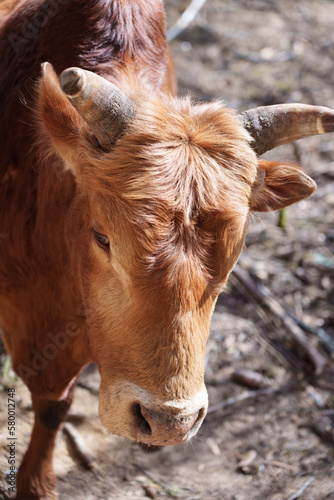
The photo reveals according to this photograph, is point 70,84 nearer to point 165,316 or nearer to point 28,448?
point 165,316

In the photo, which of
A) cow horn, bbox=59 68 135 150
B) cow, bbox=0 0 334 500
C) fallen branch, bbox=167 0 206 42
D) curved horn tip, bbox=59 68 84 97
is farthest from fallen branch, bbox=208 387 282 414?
fallen branch, bbox=167 0 206 42

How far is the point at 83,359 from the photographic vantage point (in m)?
3.92

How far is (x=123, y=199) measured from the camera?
2869mm

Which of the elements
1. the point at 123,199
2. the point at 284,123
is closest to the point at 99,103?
the point at 123,199

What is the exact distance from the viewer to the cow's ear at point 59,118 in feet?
10.1

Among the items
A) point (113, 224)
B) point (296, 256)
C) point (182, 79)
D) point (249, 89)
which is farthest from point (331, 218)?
point (113, 224)

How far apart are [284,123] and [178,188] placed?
764 mm

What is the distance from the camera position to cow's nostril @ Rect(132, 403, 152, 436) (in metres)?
2.79

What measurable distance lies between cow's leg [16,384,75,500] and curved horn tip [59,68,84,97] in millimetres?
2552

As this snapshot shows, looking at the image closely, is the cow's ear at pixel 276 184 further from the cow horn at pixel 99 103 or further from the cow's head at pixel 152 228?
the cow horn at pixel 99 103

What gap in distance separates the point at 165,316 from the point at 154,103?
114 cm

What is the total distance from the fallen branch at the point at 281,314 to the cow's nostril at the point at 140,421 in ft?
10.5

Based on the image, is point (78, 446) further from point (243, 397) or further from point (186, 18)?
point (186, 18)

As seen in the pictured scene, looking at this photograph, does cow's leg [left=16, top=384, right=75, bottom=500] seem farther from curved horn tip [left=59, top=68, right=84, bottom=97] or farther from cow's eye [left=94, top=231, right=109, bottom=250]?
curved horn tip [left=59, top=68, right=84, bottom=97]
